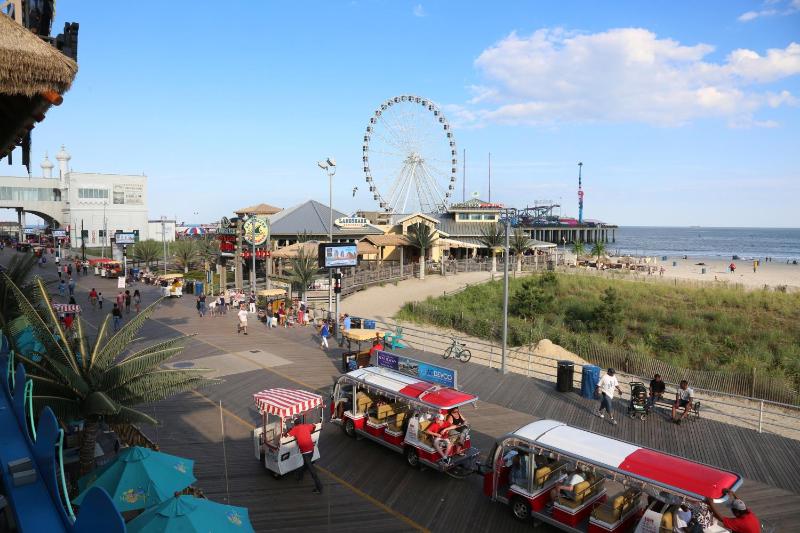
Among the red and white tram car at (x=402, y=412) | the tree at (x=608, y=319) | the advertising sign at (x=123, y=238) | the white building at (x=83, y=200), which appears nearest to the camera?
the red and white tram car at (x=402, y=412)

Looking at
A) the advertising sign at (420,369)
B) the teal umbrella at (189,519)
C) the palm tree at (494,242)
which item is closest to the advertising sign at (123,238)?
the palm tree at (494,242)

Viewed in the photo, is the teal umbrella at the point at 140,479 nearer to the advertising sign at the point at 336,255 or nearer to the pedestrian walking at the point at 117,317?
the advertising sign at the point at 336,255

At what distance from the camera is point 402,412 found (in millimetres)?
13117

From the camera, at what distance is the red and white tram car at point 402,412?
458 inches

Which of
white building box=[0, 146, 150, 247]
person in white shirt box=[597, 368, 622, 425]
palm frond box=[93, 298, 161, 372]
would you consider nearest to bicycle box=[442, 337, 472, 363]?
Result: person in white shirt box=[597, 368, 622, 425]

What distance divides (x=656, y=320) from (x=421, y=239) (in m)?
20.3

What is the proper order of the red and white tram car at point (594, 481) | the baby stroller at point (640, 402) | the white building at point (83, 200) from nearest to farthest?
the red and white tram car at point (594, 481), the baby stroller at point (640, 402), the white building at point (83, 200)

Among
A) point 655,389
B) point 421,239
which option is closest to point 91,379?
point 655,389

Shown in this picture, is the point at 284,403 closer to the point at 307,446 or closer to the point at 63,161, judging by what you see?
the point at 307,446

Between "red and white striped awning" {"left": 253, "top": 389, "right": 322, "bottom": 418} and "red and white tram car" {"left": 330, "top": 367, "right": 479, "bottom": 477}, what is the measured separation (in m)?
1.57

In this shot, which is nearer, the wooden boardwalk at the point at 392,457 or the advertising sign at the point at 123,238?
the wooden boardwalk at the point at 392,457

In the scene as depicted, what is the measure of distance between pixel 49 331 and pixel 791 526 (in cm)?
1343

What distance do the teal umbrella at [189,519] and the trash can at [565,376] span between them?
12.4 meters

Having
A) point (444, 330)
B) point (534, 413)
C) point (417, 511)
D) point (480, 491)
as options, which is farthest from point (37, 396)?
point (444, 330)
